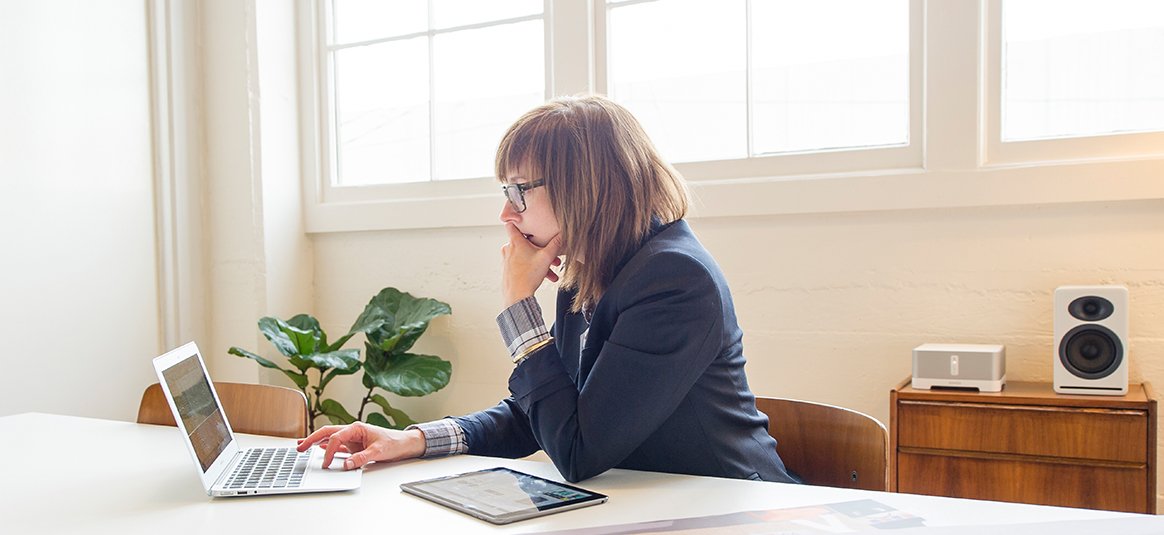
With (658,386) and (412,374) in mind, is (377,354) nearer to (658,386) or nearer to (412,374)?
(412,374)

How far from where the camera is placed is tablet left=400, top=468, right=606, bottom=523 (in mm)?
1025

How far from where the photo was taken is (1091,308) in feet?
6.95

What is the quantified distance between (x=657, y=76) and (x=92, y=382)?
2.40 metres

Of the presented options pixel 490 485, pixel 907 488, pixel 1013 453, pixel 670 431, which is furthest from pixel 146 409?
pixel 1013 453

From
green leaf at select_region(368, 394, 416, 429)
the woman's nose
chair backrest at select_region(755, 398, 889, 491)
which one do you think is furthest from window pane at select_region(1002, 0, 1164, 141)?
green leaf at select_region(368, 394, 416, 429)

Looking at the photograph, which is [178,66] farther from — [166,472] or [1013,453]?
[1013,453]

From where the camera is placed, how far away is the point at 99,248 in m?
3.02

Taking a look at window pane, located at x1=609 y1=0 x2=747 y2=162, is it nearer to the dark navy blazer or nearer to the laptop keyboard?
the dark navy blazer

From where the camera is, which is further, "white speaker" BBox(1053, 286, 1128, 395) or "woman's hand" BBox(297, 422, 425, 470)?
"white speaker" BBox(1053, 286, 1128, 395)

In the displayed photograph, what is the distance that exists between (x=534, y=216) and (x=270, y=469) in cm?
62

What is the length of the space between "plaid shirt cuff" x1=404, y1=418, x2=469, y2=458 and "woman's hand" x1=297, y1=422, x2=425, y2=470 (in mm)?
11

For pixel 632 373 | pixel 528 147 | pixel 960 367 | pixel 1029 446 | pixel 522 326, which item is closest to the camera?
pixel 632 373

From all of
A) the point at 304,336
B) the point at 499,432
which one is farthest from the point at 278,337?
the point at 499,432

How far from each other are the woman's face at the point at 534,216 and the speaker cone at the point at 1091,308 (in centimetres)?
151
